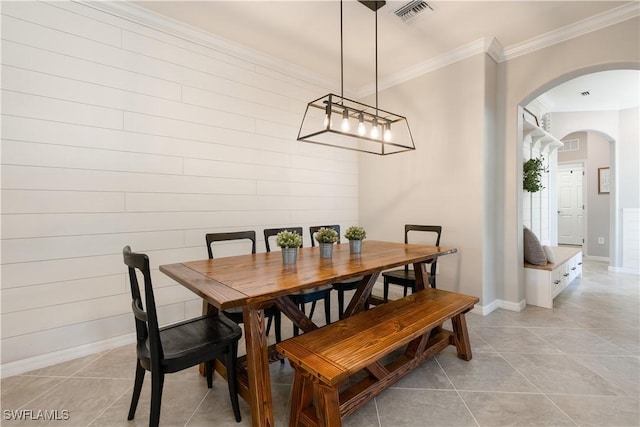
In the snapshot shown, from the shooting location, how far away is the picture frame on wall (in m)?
6.00

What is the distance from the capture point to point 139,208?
2.58 meters

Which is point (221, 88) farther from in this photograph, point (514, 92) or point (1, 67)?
point (514, 92)

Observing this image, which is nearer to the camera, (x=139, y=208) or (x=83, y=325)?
(x=83, y=325)

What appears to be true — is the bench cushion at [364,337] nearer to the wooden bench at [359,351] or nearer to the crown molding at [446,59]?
the wooden bench at [359,351]

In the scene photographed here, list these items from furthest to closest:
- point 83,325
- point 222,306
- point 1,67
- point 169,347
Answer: point 83,325, point 1,67, point 169,347, point 222,306

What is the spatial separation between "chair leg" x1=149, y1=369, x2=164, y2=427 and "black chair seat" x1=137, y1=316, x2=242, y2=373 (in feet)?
0.14

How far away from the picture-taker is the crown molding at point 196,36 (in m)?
2.46

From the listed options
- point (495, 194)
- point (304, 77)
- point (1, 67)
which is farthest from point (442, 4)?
point (1, 67)

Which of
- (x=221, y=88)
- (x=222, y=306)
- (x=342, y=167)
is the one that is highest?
(x=221, y=88)

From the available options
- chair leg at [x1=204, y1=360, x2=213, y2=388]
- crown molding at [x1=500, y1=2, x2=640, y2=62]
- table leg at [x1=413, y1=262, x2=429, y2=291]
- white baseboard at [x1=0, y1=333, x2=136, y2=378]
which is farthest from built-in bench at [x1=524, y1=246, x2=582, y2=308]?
white baseboard at [x1=0, y1=333, x2=136, y2=378]

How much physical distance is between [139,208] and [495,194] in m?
3.67

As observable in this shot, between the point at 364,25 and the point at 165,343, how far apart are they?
3052 millimetres

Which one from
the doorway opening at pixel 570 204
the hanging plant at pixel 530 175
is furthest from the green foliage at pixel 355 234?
the doorway opening at pixel 570 204

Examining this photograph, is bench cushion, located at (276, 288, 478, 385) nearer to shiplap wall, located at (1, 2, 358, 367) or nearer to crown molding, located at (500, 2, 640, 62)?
shiplap wall, located at (1, 2, 358, 367)
